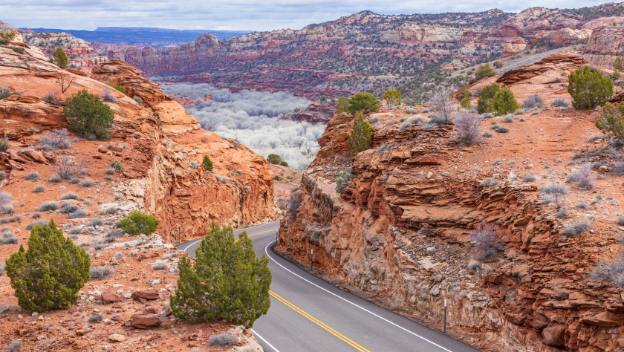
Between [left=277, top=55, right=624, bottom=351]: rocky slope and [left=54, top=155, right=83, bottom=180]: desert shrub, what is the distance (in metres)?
Result: 11.5

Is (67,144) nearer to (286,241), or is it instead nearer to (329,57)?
(286,241)

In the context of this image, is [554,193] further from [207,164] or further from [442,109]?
[207,164]

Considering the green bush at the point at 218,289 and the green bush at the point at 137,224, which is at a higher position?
the green bush at the point at 218,289

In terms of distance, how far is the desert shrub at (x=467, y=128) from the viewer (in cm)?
2230

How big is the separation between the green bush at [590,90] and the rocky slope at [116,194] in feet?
63.6

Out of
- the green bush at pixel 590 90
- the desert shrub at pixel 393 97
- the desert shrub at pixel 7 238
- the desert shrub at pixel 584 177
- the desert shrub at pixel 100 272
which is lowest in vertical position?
the desert shrub at pixel 7 238

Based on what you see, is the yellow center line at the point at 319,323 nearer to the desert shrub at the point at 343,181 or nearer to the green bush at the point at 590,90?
the desert shrub at the point at 343,181

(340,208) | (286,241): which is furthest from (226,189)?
(340,208)

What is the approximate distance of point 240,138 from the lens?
127 meters

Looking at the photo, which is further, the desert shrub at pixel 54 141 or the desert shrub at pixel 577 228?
the desert shrub at pixel 54 141

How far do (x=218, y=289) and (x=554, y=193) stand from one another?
34.7 feet

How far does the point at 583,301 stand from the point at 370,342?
6.20 m

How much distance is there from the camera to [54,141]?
28609 millimetres

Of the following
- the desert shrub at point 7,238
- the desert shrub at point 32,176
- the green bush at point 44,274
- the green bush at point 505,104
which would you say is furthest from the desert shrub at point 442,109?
the desert shrub at point 32,176
